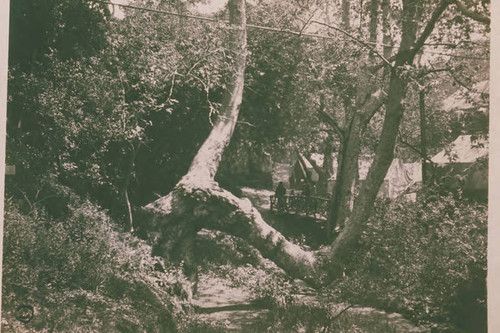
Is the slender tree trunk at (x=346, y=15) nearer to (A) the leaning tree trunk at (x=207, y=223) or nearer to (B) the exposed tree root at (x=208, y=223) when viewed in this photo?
(A) the leaning tree trunk at (x=207, y=223)

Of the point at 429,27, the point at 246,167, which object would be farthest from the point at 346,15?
the point at 246,167

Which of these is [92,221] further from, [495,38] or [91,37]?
[495,38]

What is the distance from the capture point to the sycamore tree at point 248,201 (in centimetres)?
496

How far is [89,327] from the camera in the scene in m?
4.51

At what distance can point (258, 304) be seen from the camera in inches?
191

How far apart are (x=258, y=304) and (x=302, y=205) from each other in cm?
128

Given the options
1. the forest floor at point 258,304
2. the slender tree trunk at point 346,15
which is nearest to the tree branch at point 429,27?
the slender tree trunk at point 346,15

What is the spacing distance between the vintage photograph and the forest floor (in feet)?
0.06

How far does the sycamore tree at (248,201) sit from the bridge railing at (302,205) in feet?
1.03

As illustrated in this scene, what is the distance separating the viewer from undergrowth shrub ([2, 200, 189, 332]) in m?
4.45

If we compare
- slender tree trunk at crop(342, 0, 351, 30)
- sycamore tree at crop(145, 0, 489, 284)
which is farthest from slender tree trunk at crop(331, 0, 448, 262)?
slender tree trunk at crop(342, 0, 351, 30)

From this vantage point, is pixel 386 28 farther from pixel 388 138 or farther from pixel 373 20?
pixel 388 138

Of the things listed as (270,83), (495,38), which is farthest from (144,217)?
(495,38)

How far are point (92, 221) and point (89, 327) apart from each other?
1.24 meters
